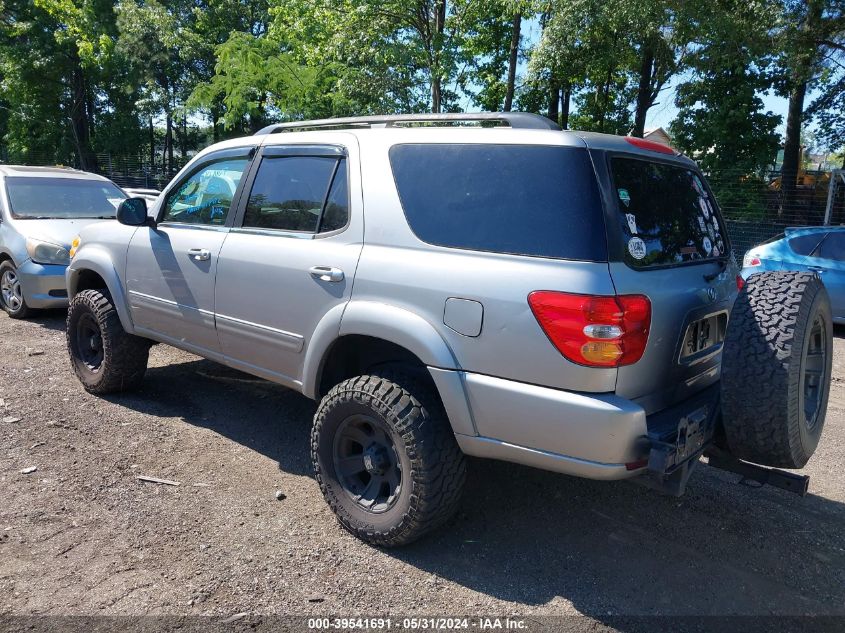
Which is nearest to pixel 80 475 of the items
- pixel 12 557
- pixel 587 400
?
pixel 12 557

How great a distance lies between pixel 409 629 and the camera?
2.59 meters

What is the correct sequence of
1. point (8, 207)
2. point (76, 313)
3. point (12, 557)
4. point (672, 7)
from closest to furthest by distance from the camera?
point (12, 557) < point (76, 313) < point (8, 207) < point (672, 7)

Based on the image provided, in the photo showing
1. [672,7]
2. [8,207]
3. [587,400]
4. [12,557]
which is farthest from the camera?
[672,7]

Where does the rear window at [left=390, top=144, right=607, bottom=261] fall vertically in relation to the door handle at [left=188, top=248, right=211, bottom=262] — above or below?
above

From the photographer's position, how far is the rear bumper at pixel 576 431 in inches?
97.7

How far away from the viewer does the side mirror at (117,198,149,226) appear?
4.30 metres

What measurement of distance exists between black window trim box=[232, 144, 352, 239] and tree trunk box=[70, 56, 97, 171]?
3237 cm

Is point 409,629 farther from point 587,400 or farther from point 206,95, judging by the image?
point 206,95

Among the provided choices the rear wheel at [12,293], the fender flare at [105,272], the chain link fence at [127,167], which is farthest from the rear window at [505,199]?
the chain link fence at [127,167]

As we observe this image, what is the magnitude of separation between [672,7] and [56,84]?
28.2 meters

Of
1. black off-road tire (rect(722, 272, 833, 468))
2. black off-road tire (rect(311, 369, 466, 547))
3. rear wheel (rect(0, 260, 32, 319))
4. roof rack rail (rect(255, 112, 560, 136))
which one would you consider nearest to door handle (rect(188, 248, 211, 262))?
roof rack rail (rect(255, 112, 560, 136))

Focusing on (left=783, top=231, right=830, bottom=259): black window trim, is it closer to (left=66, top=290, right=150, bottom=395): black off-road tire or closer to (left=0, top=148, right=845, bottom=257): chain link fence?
(left=0, top=148, right=845, bottom=257): chain link fence

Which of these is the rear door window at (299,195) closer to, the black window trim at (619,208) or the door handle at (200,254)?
the door handle at (200,254)

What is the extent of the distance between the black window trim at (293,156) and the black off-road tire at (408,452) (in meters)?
0.85
